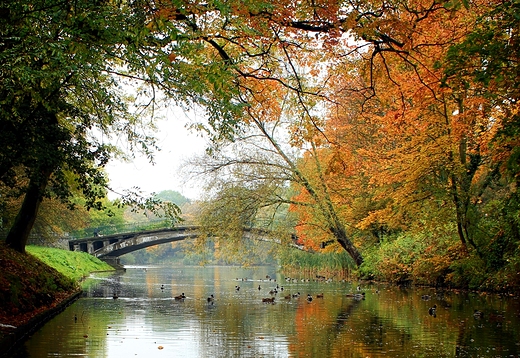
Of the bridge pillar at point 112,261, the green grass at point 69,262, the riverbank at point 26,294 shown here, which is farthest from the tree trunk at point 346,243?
the bridge pillar at point 112,261

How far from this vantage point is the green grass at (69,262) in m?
31.4

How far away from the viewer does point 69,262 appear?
123ft

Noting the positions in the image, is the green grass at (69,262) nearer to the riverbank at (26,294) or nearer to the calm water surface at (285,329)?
the riverbank at (26,294)

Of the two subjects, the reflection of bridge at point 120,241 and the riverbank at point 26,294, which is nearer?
the riverbank at point 26,294

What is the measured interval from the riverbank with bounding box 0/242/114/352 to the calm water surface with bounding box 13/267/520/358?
320 millimetres

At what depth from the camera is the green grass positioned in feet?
103

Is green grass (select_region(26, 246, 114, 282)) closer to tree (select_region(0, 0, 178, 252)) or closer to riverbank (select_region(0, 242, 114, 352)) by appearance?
riverbank (select_region(0, 242, 114, 352))

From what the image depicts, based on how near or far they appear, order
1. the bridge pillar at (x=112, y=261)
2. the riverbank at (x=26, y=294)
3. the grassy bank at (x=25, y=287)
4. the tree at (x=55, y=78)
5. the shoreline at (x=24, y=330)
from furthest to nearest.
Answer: the bridge pillar at (x=112, y=261)
the grassy bank at (x=25, y=287)
the riverbank at (x=26, y=294)
the shoreline at (x=24, y=330)
the tree at (x=55, y=78)

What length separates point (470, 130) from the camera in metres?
19.9

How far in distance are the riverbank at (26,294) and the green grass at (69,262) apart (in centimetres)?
1152

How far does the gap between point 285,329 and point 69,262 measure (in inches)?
1108

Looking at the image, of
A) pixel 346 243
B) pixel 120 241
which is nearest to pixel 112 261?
pixel 120 241

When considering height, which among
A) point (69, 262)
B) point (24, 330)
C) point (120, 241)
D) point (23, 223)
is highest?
point (120, 241)

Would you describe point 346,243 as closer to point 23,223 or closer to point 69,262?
point 23,223
